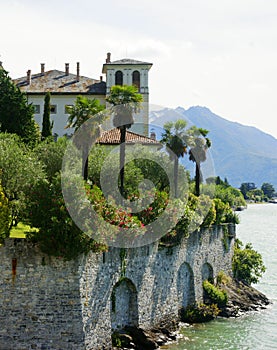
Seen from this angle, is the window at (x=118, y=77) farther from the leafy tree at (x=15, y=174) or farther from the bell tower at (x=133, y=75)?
the leafy tree at (x=15, y=174)

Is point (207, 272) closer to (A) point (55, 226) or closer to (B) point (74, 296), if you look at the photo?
(B) point (74, 296)

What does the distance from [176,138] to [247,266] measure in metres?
12.0

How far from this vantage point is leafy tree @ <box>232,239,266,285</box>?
4767 centimetres

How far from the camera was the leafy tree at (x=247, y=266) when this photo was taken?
47672 mm

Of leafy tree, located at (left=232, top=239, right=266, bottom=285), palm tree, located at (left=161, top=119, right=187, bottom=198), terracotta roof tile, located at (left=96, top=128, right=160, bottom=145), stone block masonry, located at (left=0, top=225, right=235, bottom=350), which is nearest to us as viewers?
stone block masonry, located at (left=0, top=225, right=235, bottom=350)

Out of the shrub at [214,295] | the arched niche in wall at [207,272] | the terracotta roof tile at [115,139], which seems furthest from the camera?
the terracotta roof tile at [115,139]

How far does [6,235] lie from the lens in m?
24.9

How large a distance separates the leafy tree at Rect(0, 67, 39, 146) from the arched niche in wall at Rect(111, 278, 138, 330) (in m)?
18.0

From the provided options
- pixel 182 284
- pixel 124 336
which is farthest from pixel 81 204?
pixel 182 284

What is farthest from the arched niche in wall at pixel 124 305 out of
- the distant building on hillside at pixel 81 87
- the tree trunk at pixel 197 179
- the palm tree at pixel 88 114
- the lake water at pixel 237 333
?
the distant building on hillside at pixel 81 87

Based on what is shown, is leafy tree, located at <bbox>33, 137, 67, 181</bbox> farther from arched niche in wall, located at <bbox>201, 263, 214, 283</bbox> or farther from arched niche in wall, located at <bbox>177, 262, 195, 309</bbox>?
arched niche in wall, located at <bbox>201, 263, 214, 283</bbox>

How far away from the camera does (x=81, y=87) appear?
6881 cm

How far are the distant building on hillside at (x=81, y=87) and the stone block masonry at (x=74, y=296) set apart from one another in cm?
3493

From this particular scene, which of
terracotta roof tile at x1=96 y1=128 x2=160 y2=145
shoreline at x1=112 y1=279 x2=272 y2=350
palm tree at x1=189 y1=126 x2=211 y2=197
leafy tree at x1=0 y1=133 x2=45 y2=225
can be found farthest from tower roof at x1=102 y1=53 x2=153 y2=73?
leafy tree at x1=0 y1=133 x2=45 y2=225
